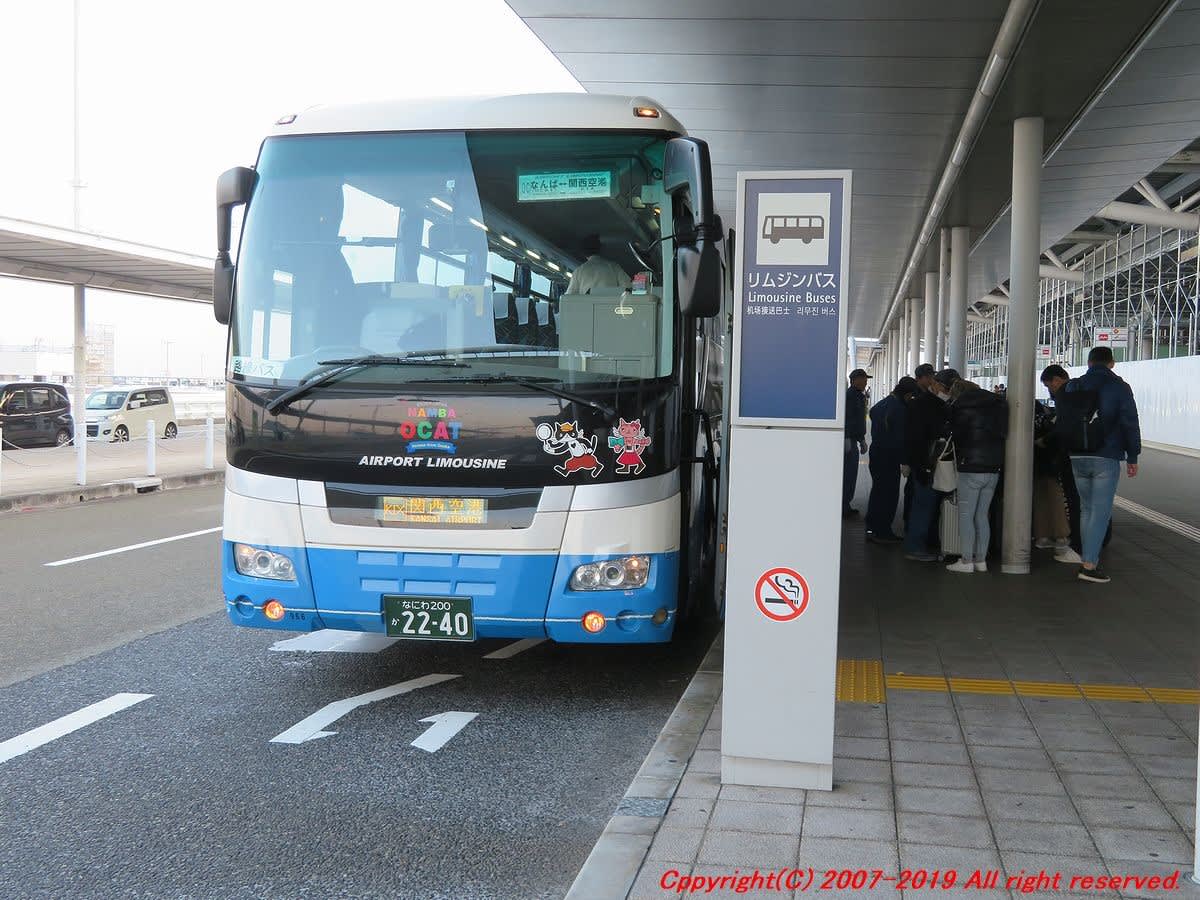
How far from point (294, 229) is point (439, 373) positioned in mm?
1140

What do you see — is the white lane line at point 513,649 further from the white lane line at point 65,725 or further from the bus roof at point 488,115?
the bus roof at point 488,115

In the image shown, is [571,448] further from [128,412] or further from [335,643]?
[128,412]

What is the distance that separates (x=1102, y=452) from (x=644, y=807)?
609 centimetres

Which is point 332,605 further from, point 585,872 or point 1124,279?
point 1124,279

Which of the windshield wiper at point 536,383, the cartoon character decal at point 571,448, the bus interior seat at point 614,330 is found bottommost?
the cartoon character decal at point 571,448

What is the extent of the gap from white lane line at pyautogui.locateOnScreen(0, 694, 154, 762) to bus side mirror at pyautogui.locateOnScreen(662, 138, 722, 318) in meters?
3.48

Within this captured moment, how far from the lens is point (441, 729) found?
5.27 metres

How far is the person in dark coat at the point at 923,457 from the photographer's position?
396 inches

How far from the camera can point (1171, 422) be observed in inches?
1097

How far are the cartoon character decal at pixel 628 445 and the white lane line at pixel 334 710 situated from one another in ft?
6.04

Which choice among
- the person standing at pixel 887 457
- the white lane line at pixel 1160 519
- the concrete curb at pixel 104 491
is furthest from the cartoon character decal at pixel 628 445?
the concrete curb at pixel 104 491

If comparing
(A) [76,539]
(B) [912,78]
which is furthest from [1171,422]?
(A) [76,539]

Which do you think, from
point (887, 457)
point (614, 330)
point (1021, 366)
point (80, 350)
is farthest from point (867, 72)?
point (80, 350)

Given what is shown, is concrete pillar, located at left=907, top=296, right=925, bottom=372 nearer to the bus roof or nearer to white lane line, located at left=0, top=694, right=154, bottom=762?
the bus roof
